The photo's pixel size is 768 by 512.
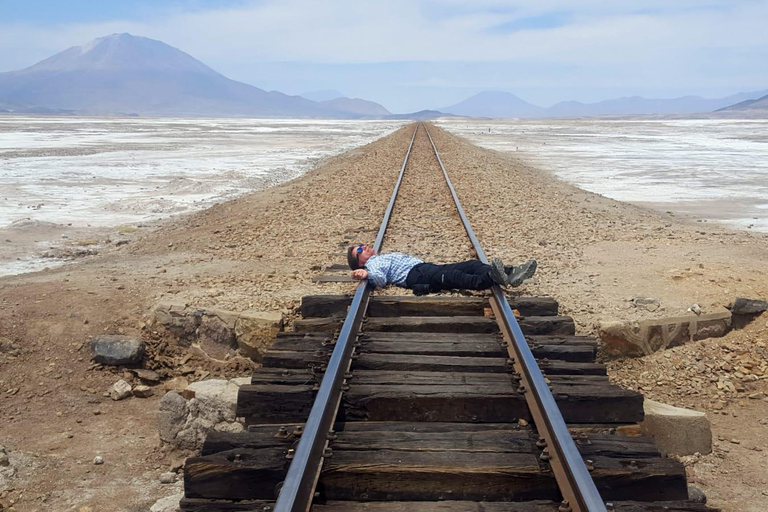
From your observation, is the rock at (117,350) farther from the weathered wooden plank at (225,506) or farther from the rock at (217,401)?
the weathered wooden plank at (225,506)

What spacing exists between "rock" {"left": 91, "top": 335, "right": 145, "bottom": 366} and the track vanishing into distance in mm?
1536

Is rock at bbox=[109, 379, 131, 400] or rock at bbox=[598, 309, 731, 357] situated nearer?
rock at bbox=[109, 379, 131, 400]

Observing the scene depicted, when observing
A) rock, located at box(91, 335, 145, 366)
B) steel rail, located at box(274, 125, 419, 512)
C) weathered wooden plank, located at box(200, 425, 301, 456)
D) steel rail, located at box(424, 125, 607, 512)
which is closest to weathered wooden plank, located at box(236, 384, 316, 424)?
steel rail, located at box(274, 125, 419, 512)

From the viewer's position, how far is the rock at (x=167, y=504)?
158 inches

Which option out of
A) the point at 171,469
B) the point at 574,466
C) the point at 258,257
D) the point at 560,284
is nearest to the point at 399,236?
the point at 258,257

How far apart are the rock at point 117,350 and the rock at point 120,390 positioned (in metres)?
0.26

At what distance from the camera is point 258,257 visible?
898cm

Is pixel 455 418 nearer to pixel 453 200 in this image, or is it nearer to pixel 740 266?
pixel 740 266

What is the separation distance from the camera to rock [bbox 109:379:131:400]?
5832 mm

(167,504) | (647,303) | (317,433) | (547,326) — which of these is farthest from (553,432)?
(647,303)

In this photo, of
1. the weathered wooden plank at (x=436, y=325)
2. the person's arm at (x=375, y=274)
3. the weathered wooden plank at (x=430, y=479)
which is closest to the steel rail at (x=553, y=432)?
the weathered wooden plank at (x=430, y=479)

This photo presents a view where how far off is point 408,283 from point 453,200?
23.1 ft

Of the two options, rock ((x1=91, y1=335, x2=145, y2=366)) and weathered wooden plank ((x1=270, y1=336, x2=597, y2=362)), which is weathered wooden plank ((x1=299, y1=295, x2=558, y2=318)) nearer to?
weathered wooden plank ((x1=270, y1=336, x2=597, y2=362))

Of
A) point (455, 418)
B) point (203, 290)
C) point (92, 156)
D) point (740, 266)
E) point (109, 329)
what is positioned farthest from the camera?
point (92, 156)
